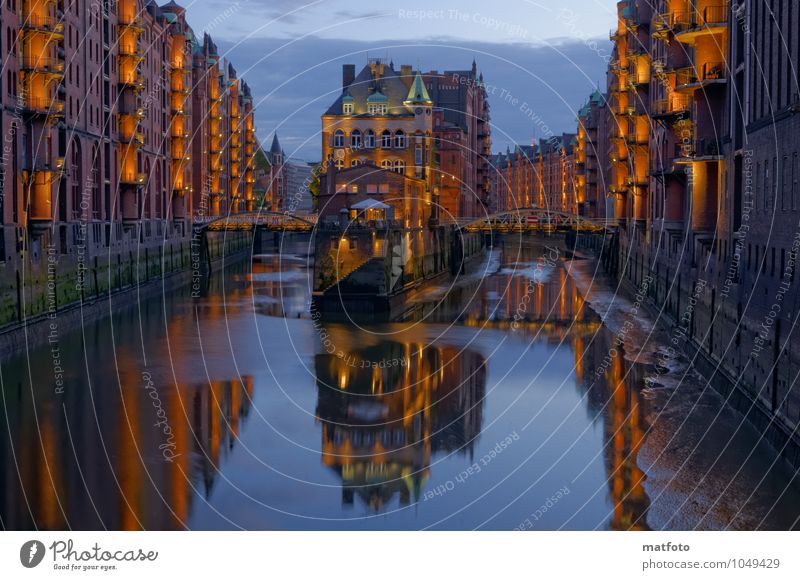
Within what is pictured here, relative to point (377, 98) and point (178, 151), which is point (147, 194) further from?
point (377, 98)

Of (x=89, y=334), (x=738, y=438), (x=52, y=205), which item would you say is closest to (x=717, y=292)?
(x=738, y=438)

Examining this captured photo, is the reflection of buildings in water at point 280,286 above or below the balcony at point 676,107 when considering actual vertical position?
below

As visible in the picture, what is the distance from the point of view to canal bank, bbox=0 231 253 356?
4125 centimetres

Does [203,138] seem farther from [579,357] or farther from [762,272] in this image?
[762,272]

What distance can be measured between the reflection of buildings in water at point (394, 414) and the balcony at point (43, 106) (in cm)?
1458

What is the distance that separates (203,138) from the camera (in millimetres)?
94688

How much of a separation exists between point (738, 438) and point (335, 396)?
11845 mm

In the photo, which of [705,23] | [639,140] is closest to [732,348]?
[705,23]

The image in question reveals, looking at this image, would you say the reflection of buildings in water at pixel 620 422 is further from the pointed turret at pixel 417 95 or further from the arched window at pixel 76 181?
the pointed turret at pixel 417 95

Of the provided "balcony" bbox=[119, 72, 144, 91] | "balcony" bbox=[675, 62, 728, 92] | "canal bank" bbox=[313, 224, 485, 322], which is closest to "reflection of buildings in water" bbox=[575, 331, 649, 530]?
"balcony" bbox=[675, 62, 728, 92]

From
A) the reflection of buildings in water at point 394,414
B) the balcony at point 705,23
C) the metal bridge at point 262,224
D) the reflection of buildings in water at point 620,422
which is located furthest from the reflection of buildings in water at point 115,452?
the metal bridge at point 262,224

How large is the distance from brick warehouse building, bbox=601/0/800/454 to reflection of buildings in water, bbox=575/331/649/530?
102 inches

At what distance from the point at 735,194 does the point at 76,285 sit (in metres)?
29.5

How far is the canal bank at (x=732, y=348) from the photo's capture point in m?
25.5
